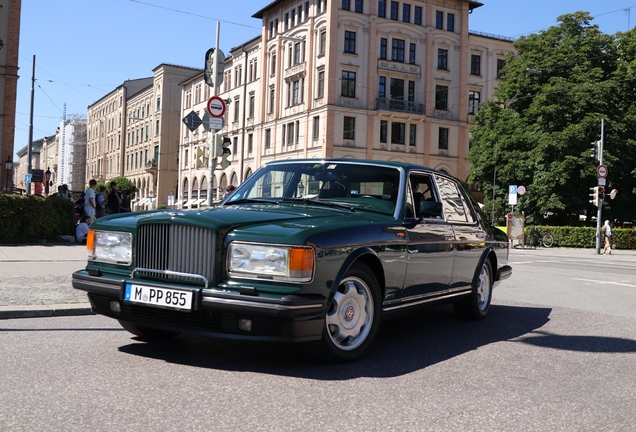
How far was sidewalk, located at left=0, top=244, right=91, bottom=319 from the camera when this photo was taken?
297 inches

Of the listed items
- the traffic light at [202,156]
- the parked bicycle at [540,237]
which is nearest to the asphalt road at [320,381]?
the traffic light at [202,156]

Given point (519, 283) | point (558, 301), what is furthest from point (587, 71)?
point (558, 301)

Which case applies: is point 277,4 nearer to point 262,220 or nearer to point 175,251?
point 262,220

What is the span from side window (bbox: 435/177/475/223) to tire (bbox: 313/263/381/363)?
1831mm

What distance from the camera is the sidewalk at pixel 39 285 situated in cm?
755

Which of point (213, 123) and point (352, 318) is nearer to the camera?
point (352, 318)

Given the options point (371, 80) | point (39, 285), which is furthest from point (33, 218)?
point (371, 80)

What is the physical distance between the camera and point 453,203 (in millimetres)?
7457

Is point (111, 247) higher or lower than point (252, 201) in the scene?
lower

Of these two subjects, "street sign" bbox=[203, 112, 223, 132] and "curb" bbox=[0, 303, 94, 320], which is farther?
"street sign" bbox=[203, 112, 223, 132]

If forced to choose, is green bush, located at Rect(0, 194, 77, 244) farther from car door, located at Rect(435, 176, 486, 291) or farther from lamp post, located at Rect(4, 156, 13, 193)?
lamp post, located at Rect(4, 156, 13, 193)

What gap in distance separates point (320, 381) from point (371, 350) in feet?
4.10

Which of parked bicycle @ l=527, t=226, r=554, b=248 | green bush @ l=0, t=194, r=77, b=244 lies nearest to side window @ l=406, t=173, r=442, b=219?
green bush @ l=0, t=194, r=77, b=244

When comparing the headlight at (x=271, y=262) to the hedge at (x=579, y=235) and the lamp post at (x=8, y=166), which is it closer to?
the hedge at (x=579, y=235)
